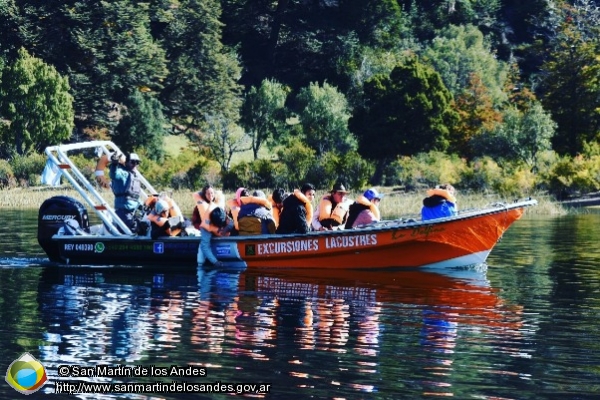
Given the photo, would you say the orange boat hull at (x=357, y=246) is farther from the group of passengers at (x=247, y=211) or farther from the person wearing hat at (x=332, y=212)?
the person wearing hat at (x=332, y=212)

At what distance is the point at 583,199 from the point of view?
5672 cm

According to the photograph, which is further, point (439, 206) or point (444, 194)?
point (444, 194)

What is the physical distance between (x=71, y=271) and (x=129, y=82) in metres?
60.7

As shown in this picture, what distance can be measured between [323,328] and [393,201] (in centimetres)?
3127

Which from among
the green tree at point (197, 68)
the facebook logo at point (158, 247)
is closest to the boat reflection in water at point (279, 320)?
the facebook logo at point (158, 247)

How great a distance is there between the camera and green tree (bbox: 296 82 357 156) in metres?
75.2

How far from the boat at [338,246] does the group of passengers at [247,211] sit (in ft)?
0.94

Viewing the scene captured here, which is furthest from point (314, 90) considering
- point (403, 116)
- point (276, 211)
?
point (276, 211)

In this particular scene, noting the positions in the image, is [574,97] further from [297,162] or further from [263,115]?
[263,115]

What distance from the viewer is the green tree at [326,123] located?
247 feet

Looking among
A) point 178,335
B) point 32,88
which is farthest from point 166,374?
point 32,88

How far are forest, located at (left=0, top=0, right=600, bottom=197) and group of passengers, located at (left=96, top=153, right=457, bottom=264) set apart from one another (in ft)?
91.8

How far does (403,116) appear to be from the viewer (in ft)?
223
